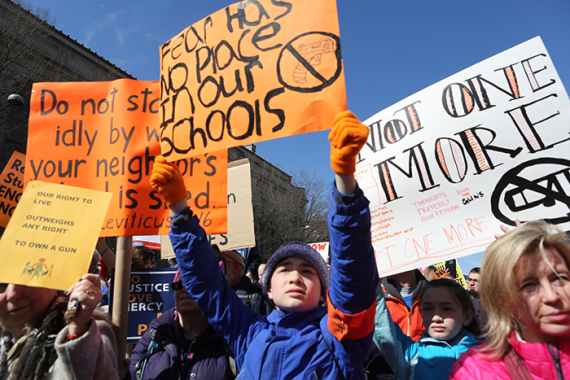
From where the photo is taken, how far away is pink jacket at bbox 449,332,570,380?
1133 millimetres

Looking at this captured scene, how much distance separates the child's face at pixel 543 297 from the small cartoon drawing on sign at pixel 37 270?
1937mm

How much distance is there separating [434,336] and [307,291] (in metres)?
0.89

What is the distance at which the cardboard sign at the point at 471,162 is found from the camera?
212 centimetres

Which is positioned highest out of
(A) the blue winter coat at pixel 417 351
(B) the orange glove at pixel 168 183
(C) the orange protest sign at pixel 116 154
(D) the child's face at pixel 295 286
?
(C) the orange protest sign at pixel 116 154

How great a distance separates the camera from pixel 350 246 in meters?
1.19

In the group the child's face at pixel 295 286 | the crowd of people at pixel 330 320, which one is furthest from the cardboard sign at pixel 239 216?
the child's face at pixel 295 286

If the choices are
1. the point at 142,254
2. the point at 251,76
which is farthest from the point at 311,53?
the point at 142,254

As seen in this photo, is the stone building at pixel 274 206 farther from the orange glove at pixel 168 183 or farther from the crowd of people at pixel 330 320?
the orange glove at pixel 168 183

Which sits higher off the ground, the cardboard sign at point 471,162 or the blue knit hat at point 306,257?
the cardboard sign at point 471,162

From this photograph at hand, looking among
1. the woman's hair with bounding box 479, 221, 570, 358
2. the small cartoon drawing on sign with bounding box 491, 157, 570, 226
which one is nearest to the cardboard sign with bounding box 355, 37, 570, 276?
the small cartoon drawing on sign with bounding box 491, 157, 570, 226

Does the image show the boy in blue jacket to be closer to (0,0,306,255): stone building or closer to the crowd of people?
the crowd of people

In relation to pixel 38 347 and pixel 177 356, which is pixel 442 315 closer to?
pixel 177 356

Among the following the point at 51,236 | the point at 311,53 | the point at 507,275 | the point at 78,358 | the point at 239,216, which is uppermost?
the point at 311,53

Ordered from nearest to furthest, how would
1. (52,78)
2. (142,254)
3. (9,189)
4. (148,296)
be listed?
(148,296), (142,254), (9,189), (52,78)
